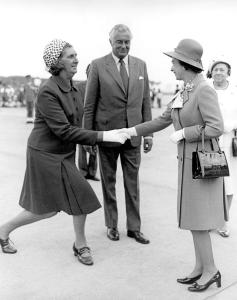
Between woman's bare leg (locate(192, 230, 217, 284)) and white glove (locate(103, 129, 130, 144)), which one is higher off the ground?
white glove (locate(103, 129, 130, 144))

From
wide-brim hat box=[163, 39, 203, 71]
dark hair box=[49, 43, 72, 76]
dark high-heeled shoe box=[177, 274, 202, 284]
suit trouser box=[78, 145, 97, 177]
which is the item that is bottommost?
dark high-heeled shoe box=[177, 274, 202, 284]

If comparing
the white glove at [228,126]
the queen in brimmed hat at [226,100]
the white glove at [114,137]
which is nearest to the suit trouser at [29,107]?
the queen in brimmed hat at [226,100]

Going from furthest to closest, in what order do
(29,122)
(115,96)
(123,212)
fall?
(29,122)
(123,212)
(115,96)

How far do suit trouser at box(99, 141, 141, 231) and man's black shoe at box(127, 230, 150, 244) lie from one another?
0.04m

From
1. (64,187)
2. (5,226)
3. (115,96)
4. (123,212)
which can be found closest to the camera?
(64,187)

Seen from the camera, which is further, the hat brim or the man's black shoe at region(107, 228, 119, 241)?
the man's black shoe at region(107, 228, 119, 241)

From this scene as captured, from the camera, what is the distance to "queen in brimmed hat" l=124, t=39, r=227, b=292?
3.49 metres

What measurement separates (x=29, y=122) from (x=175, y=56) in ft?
47.3

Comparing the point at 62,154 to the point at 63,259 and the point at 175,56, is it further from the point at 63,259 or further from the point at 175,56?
the point at 175,56

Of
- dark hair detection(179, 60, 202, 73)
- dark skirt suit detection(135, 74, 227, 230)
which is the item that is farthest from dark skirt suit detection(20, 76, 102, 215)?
dark hair detection(179, 60, 202, 73)

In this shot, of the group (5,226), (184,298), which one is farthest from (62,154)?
(184,298)

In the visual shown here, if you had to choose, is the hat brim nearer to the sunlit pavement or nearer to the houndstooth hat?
the houndstooth hat

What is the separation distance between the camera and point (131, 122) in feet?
15.6

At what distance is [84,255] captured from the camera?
4176 millimetres
